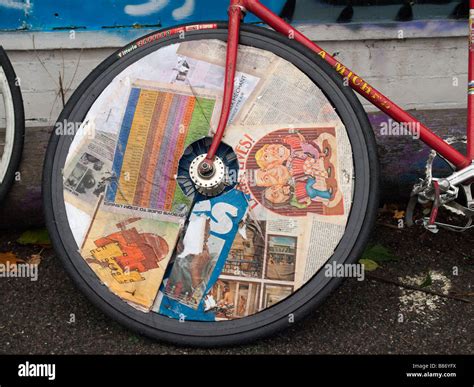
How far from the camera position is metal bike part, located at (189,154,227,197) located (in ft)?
9.41

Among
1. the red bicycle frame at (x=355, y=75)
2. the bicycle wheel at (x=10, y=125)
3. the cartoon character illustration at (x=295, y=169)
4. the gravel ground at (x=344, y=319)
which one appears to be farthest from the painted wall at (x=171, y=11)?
the gravel ground at (x=344, y=319)

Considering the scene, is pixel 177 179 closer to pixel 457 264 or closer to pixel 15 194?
pixel 15 194

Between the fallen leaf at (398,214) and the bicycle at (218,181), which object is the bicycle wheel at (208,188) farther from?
the fallen leaf at (398,214)

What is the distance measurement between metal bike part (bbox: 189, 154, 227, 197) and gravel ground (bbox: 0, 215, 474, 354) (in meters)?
0.61

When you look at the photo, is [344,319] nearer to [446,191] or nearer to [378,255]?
[378,255]

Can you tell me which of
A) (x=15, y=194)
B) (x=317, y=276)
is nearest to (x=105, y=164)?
(x=15, y=194)

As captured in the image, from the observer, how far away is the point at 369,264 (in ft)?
11.1

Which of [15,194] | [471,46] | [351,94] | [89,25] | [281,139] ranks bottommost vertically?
[15,194]

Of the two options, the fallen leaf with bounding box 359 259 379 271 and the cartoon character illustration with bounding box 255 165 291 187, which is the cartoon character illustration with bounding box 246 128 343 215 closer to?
the cartoon character illustration with bounding box 255 165 291 187
